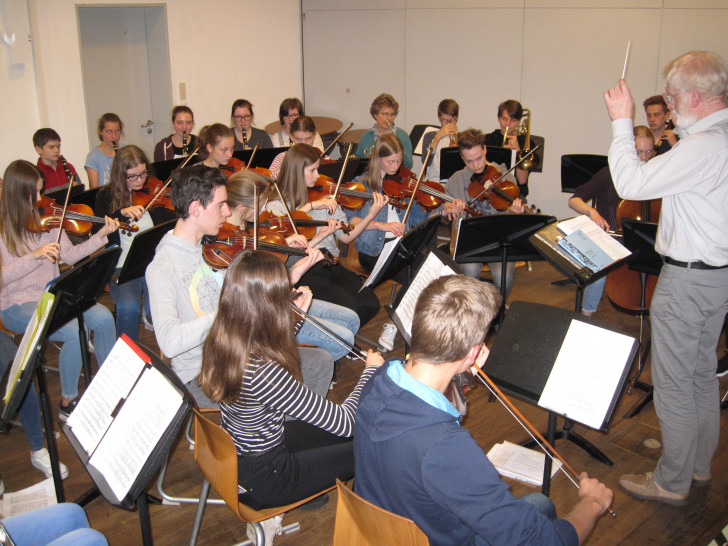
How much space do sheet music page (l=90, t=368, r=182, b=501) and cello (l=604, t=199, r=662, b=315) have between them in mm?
2970

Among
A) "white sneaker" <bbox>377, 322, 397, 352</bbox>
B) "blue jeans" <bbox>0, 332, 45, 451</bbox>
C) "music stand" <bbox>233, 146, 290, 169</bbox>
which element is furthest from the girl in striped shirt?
"music stand" <bbox>233, 146, 290, 169</bbox>

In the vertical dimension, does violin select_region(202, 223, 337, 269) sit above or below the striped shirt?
above

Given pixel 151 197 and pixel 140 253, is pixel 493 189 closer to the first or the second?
pixel 151 197

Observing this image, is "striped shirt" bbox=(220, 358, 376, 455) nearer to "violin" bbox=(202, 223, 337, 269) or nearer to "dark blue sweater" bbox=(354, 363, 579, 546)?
"dark blue sweater" bbox=(354, 363, 579, 546)

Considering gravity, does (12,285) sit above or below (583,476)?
above

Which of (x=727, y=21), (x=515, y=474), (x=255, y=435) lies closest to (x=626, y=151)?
(x=515, y=474)

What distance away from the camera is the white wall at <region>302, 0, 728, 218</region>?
21.2 feet

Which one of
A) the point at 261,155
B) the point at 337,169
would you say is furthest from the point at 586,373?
the point at 261,155

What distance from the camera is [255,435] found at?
2.13 meters

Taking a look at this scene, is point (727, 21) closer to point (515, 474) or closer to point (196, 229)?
point (515, 474)

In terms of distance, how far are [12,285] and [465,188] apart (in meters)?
2.94

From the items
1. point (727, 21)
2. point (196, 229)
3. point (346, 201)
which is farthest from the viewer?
point (727, 21)

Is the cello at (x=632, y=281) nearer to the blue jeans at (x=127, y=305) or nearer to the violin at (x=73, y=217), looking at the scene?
the blue jeans at (x=127, y=305)

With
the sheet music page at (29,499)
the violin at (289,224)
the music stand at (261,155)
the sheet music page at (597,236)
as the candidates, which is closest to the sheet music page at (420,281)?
the sheet music page at (597,236)
